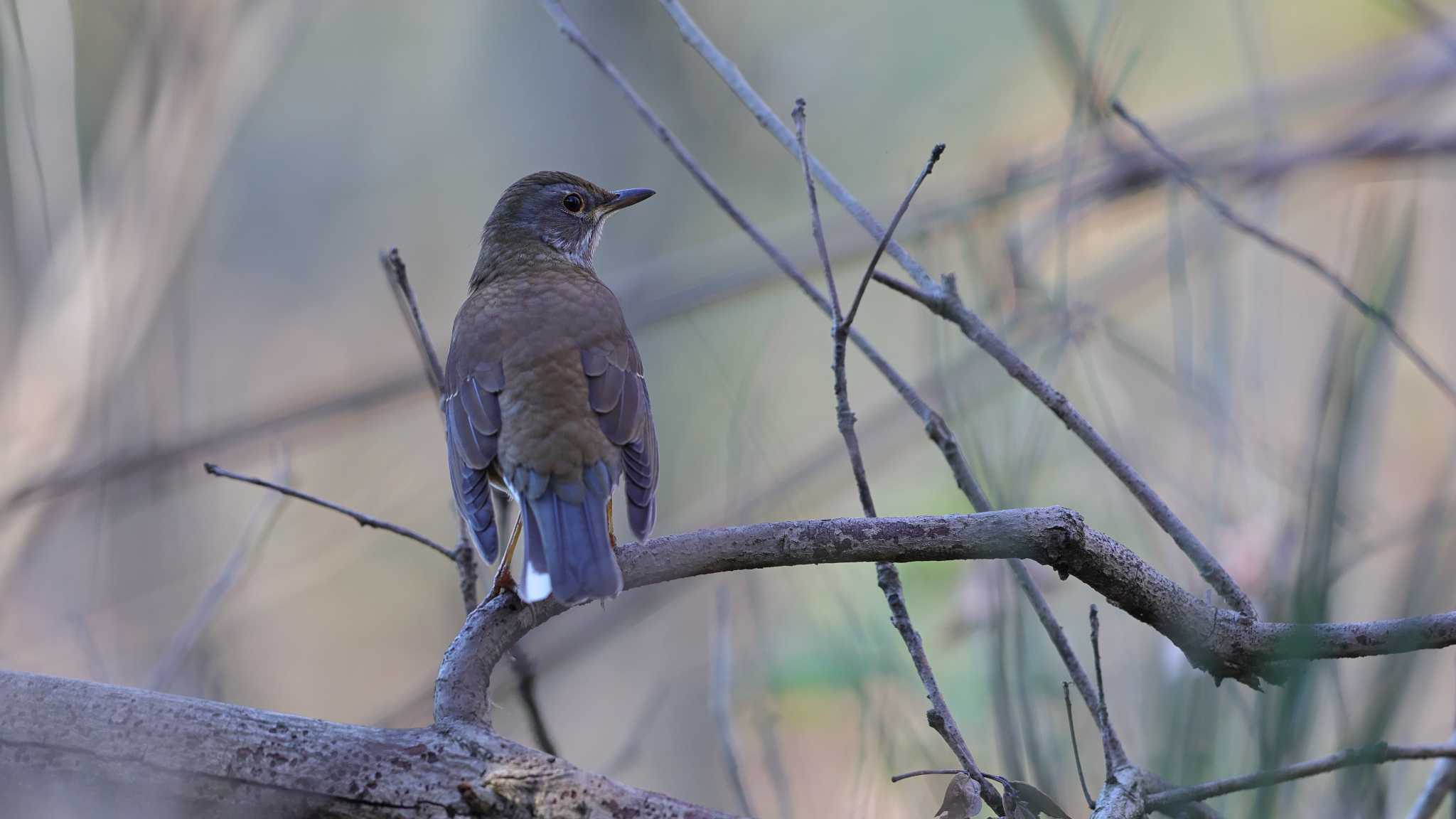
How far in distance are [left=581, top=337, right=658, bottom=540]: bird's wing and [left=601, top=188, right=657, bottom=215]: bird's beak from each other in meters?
1.49

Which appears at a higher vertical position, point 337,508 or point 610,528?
point 610,528

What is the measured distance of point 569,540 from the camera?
354 centimetres

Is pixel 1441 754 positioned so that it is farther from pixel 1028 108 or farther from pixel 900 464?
pixel 1028 108

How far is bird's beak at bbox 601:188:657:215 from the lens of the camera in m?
5.73

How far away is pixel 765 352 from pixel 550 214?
1412mm

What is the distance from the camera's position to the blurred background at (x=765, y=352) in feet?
11.9

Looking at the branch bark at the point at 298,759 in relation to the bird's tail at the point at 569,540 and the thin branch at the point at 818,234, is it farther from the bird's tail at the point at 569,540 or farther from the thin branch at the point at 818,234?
the thin branch at the point at 818,234

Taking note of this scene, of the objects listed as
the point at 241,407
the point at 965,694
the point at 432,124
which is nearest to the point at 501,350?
the point at 965,694

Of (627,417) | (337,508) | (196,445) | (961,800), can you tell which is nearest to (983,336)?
(961,800)

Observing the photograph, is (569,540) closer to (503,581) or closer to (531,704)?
(503,581)

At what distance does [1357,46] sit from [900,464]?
480 centimetres

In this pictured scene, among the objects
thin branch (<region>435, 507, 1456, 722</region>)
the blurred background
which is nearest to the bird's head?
the blurred background

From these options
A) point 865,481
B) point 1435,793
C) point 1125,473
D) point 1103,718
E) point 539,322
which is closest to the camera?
point 1103,718

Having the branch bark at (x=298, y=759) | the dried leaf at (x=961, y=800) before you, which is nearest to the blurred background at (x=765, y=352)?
the dried leaf at (x=961, y=800)
